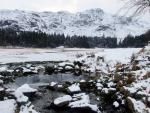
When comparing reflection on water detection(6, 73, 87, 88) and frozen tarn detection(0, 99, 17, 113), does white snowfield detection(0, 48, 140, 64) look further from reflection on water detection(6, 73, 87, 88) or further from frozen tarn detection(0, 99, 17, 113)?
frozen tarn detection(0, 99, 17, 113)

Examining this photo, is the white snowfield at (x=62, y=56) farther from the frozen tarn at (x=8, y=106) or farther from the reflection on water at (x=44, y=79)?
the frozen tarn at (x=8, y=106)

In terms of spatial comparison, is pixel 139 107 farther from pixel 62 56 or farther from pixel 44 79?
pixel 62 56

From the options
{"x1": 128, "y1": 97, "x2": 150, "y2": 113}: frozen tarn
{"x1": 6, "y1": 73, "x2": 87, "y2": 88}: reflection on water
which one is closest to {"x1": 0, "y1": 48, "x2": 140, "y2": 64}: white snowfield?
{"x1": 6, "y1": 73, "x2": 87, "y2": 88}: reflection on water

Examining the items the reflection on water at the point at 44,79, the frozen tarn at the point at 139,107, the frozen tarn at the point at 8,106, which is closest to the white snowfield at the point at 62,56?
the reflection on water at the point at 44,79

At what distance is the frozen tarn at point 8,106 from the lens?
16.6 metres

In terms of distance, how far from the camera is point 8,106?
17.6 meters

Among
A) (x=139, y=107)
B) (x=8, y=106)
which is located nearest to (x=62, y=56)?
(x=8, y=106)

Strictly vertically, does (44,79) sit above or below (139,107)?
below

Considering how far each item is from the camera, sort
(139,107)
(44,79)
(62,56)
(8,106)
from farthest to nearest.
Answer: (62,56) < (44,79) < (8,106) < (139,107)

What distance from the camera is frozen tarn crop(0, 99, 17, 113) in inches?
653

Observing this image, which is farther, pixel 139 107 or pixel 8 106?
pixel 8 106

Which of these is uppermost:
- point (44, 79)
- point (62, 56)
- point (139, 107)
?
point (139, 107)

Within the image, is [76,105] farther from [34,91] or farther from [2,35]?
[2,35]

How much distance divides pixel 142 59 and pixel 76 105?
8.98m
